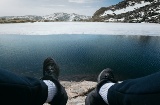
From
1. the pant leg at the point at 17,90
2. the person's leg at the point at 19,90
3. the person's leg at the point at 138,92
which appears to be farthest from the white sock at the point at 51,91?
the person's leg at the point at 138,92

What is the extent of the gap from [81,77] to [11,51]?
5.81 m

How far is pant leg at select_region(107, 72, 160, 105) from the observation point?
178cm

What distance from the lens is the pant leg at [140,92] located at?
1.78 m

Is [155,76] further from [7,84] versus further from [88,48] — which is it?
[88,48]

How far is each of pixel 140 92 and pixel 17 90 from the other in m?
1.10

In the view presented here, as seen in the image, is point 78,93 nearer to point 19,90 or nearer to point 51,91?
point 51,91

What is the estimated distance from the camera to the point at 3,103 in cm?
199

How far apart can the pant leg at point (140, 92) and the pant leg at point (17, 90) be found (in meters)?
0.86

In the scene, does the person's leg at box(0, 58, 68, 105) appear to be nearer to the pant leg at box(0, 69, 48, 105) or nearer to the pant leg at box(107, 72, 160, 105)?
the pant leg at box(0, 69, 48, 105)

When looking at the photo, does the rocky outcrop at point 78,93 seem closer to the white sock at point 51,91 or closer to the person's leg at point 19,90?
the white sock at point 51,91

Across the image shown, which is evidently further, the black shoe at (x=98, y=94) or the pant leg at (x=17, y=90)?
the black shoe at (x=98, y=94)

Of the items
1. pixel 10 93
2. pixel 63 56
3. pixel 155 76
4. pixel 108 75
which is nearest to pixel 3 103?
pixel 10 93

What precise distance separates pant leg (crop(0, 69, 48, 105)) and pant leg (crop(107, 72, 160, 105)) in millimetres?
864

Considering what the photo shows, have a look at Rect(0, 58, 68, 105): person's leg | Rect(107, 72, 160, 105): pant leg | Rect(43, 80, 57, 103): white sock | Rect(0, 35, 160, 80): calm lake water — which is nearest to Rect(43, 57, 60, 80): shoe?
Rect(43, 80, 57, 103): white sock
